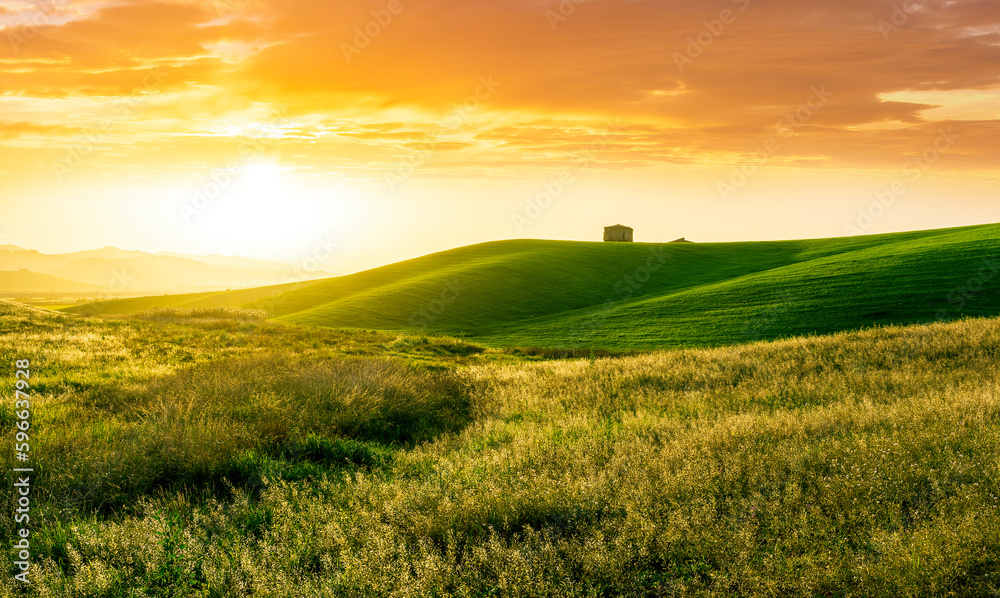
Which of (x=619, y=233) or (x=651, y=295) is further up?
(x=619, y=233)

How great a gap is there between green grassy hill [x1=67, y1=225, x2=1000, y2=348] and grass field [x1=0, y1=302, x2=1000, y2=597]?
87.0 ft

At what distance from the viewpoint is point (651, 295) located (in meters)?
57.9

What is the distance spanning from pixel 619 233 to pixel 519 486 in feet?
376

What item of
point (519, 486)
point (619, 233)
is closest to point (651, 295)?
point (519, 486)

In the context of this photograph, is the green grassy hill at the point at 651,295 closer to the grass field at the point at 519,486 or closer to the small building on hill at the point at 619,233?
the grass field at the point at 519,486

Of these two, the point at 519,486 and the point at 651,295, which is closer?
the point at 519,486

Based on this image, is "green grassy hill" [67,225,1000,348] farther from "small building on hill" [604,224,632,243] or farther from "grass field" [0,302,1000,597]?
"small building on hill" [604,224,632,243]

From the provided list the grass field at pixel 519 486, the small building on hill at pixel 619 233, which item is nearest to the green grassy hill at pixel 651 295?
the grass field at pixel 519 486

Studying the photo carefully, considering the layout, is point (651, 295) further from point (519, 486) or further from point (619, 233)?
point (619, 233)

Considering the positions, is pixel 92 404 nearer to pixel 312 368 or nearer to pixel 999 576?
pixel 312 368

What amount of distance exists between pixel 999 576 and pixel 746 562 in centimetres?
154

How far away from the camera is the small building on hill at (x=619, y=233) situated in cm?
11575

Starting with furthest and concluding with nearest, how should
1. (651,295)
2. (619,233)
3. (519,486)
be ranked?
1. (619,233)
2. (651,295)
3. (519,486)

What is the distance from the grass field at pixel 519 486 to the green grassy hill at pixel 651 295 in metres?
26.5
